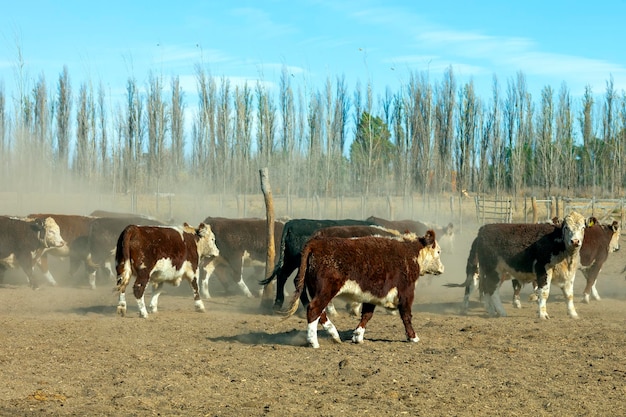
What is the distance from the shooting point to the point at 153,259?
13180 millimetres

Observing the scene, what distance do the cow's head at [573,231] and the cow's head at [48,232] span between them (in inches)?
463

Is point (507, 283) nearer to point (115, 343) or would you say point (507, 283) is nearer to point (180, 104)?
point (115, 343)

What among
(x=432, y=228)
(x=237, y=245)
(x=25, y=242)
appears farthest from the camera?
(x=432, y=228)

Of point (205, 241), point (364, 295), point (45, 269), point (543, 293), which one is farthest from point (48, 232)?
point (543, 293)

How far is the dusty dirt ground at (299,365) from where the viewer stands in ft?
23.7

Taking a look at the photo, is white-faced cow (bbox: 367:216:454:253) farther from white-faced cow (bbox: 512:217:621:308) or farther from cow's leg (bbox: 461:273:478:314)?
white-faced cow (bbox: 512:217:621:308)

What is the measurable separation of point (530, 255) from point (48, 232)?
37.3 feet

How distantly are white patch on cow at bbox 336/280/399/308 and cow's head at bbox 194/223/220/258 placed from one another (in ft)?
18.1

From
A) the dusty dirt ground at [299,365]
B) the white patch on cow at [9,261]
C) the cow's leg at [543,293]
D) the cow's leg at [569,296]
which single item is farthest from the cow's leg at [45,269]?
the cow's leg at [569,296]

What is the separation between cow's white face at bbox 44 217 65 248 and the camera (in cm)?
1907

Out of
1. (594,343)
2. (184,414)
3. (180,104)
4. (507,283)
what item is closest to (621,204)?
(507,283)

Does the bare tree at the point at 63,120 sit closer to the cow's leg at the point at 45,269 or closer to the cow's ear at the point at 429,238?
the cow's leg at the point at 45,269

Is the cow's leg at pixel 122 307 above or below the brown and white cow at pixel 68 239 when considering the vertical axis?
below

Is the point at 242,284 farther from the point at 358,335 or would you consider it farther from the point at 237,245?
the point at 358,335
